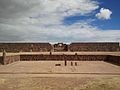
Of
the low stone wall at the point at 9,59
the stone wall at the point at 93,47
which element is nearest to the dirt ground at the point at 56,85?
the low stone wall at the point at 9,59

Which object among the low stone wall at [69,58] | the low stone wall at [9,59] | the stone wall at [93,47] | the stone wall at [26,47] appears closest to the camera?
the low stone wall at [9,59]

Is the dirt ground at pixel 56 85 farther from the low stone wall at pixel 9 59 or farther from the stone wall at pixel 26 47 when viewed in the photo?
the stone wall at pixel 26 47

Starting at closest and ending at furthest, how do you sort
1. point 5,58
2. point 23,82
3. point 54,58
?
point 23,82
point 5,58
point 54,58

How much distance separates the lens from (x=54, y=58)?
26234mm

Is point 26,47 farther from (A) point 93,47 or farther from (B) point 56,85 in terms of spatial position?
(B) point 56,85

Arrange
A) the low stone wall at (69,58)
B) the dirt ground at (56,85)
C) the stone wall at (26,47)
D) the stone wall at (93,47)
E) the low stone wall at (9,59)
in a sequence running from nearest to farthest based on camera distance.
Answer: the dirt ground at (56,85)
the low stone wall at (9,59)
the low stone wall at (69,58)
the stone wall at (26,47)
the stone wall at (93,47)

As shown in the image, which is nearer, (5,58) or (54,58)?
(5,58)

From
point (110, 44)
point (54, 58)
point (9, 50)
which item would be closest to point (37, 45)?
point (9, 50)

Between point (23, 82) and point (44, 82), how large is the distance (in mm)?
1013

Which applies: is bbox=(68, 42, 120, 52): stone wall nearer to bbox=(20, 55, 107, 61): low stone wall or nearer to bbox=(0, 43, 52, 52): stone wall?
bbox=(0, 43, 52, 52): stone wall

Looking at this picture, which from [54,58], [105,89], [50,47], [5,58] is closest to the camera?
[105,89]

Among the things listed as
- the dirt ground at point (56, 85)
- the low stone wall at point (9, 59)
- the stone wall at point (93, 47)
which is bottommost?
the dirt ground at point (56, 85)

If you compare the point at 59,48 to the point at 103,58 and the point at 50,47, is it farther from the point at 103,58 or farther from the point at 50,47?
the point at 103,58

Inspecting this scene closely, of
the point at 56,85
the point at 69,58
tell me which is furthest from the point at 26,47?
the point at 56,85
